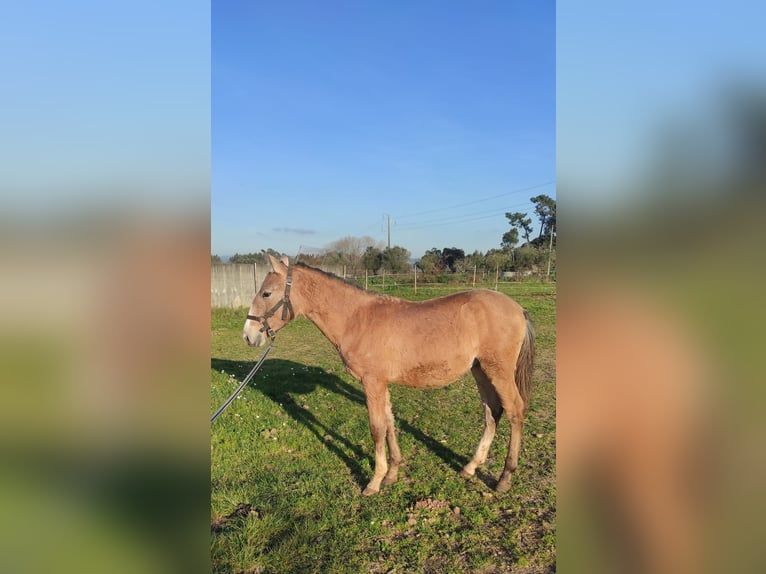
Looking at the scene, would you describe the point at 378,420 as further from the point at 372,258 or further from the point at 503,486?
the point at 372,258

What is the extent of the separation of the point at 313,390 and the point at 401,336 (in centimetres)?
395

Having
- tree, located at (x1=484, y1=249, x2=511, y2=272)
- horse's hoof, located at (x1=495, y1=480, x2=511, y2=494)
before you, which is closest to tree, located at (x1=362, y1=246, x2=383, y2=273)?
tree, located at (x1=484, y1=249, x2=511, y2=272)

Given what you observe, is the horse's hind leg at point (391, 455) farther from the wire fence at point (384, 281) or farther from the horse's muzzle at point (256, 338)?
the wire fence at point (384, 281)

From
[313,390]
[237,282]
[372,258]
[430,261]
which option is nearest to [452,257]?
[430,261]

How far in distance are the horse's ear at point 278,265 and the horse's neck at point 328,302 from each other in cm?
20

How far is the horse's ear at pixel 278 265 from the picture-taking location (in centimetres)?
424

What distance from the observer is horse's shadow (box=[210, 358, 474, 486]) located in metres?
4.76

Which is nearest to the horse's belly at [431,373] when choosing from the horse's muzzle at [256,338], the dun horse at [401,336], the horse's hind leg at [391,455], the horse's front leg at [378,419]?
the dun horse at [401,336]

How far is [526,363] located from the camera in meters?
4.29

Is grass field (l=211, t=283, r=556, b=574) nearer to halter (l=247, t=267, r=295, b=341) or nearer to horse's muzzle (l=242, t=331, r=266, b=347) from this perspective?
horse's muzzle (l=242, t=331, r=266, b=347)

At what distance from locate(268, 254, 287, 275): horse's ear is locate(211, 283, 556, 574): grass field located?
228 centimetres

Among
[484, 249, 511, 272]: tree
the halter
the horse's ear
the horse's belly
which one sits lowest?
the horse's belly
